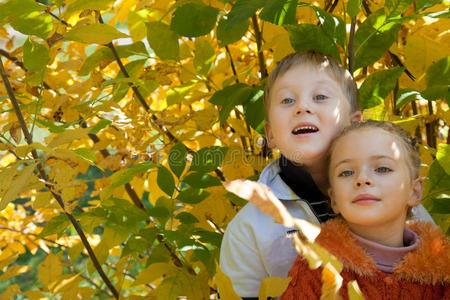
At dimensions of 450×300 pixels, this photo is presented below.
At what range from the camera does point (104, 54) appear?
4.25 ft

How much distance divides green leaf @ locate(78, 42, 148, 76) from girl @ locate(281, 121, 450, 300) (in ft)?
1.82

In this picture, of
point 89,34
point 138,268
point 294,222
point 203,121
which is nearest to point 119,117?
point 203,121

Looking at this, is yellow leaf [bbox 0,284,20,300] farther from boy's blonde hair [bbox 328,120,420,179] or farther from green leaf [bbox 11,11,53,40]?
boy's blonde hair [bbox 328,120,420,179]

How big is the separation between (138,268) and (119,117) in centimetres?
189

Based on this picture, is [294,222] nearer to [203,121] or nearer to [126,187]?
[203,121]

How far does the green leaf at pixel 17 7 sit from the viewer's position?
864mm

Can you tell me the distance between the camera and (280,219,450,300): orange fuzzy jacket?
90cm

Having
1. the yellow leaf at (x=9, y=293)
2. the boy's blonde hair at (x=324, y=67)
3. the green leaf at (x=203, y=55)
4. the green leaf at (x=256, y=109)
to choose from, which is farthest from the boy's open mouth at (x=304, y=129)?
the yellow leaf at (x=9, y=293)

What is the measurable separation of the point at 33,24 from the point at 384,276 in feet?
2.46

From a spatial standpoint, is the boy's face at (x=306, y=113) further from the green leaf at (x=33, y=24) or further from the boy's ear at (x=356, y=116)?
A: the green leaf at (x=33, y=24)

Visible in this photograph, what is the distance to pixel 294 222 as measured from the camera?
1.89ft

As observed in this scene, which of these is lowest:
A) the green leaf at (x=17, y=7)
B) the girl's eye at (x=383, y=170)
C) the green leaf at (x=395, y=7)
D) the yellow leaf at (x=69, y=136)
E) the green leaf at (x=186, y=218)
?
the green leaf at (x=186, y=218)

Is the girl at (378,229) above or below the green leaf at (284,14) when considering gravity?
below

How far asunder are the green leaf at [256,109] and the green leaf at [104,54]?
0.29m
